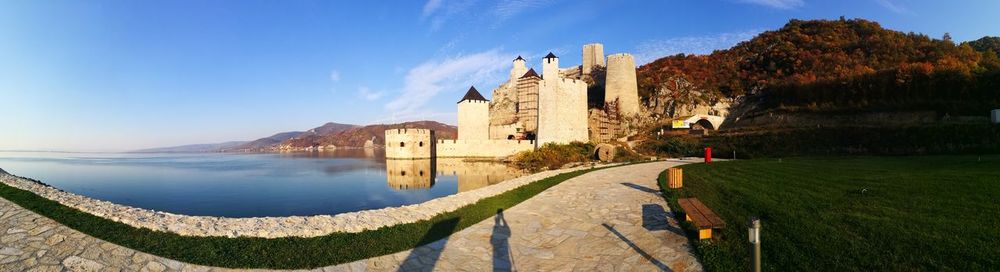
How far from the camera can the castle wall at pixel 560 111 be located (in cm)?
3328

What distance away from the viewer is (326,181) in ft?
83.3

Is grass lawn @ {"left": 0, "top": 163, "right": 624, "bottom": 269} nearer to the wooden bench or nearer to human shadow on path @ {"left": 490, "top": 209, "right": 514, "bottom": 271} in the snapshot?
human shadow on path @ {"left": 490, "top": 209, "right": 514, "bottom": 271}

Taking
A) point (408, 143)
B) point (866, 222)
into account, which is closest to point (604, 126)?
point (408, 143)

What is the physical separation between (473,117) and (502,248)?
124 feet

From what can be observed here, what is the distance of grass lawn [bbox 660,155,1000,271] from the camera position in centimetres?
440

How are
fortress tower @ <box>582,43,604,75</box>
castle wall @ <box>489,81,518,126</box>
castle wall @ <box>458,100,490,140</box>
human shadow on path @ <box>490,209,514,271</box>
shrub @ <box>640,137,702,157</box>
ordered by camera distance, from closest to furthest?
1. human shadow on path @ <box>490,209,514,271</box>
2. shrub @ <box>640,137,702,157</box>
3. castle wall @ <box>458,100,490,140</box>
4. castle wall @ <box>489,81,518,126</box>
5. fortress tower @ <box>582,43,604,75</box>

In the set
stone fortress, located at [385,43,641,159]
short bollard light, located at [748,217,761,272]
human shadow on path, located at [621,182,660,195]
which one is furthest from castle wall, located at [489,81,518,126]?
short bollard light, located at [748,217,761,272]

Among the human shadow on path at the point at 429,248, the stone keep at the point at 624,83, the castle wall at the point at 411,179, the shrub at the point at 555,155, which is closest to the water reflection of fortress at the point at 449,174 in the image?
the castle wall at the point at 411,179

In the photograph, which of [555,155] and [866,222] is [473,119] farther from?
[866,222]

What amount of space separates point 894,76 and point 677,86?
17365mm

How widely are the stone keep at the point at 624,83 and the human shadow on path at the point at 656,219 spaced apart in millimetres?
34885

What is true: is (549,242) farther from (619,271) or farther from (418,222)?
(418,222)

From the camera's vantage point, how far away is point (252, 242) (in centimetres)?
674

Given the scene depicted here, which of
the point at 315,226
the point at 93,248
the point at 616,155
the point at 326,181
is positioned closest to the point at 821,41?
the point at 616,155
